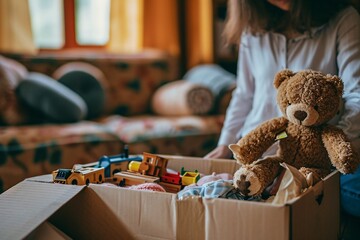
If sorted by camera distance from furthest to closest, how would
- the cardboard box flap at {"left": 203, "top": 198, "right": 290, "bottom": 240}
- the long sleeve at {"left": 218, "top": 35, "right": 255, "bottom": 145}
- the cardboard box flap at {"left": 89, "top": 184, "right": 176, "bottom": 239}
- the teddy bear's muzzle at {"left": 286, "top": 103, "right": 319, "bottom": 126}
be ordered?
1. the long sleeve at {"left": 218, "top": 35, "right": 255, "bottom": 145}
2. the teddy bear's muzzle at {"left": 286, "top": 103, "right": 319, "bottom": 126}
3. the cardboard box flap at {"left": 89, "top": 184, "right": 176, "bottom": 239}
4. the cardboard box flap at {"left": 203, "top": 198, "right": 290, "bottom": 240}

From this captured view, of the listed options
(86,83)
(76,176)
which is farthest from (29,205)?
(86,83)

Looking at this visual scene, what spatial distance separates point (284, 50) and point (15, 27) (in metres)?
1.86

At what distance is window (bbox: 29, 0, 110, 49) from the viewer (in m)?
3.05

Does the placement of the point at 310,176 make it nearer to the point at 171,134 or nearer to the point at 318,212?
the point at 318,212

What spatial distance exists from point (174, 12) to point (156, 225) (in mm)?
2626

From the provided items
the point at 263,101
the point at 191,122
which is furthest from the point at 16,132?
the point at 263,101

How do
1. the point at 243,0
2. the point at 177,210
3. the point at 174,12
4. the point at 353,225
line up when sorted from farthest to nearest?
the point at 174,12, the point at 243,0, the point at 353,225, the point at 177,210

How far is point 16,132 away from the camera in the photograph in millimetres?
2135

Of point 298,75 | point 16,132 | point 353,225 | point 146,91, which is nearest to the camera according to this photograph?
point 298,75

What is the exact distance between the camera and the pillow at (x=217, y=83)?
2.64m

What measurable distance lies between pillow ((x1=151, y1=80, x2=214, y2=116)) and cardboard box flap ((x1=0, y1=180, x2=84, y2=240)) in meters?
1.60

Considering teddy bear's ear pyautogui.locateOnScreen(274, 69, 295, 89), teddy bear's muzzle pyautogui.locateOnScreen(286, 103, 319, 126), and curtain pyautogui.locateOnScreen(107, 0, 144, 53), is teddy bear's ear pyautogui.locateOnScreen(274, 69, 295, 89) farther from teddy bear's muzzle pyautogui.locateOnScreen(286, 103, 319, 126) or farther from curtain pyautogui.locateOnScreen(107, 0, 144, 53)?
curtain pyautogui.locateOnScreen(107, 0, 144, 53)

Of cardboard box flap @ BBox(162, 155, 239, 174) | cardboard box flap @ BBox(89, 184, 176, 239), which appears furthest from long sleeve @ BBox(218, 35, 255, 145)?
cardboard box flap @ BBox(89, 184, 176, 239)

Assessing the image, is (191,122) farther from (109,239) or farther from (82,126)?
(109,239)
